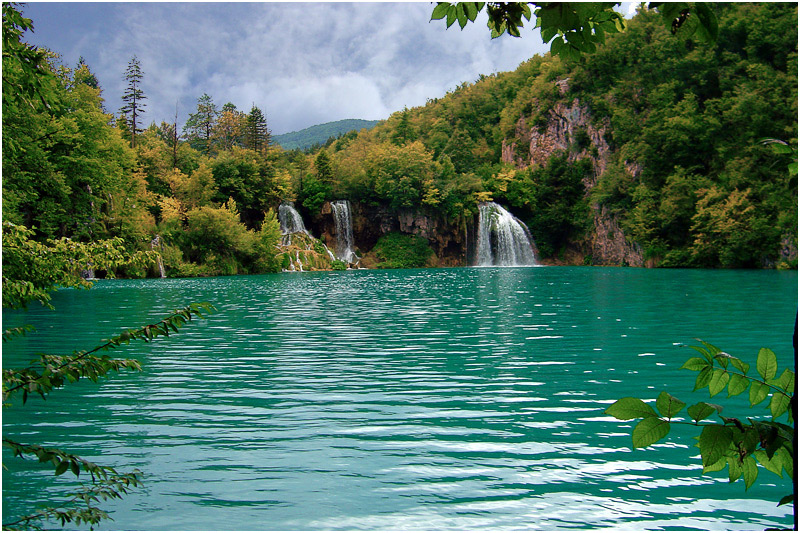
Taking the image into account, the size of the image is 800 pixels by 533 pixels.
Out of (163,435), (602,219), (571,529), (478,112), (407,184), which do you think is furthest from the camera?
(478,112)

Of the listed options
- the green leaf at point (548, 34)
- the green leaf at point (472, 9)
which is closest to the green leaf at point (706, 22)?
the green leaf at point (548, 34)

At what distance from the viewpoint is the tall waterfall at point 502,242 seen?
5250 centimetres

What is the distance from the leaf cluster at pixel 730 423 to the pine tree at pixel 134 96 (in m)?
61.4

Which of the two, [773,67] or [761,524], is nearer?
[761,524]

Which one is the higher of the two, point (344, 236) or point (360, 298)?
point (344, 236)

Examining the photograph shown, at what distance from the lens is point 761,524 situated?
4000 millimetres

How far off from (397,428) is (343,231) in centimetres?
4768

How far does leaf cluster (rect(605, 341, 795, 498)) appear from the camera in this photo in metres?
1.54

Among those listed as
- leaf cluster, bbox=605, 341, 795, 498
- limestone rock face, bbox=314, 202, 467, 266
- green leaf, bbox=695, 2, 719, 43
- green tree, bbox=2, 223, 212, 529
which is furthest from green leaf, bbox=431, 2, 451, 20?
limestone rock face, bbox=314, 202, 467, 266

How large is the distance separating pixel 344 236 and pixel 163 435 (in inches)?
1870

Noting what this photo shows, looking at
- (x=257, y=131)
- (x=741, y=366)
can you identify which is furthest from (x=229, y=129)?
(x=741, y=366)

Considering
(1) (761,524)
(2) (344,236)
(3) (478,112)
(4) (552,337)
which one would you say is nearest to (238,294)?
(4) (552,337)

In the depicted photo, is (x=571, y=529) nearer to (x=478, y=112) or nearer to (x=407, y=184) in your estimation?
(x=407, y=184)

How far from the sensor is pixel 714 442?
1.57 m
